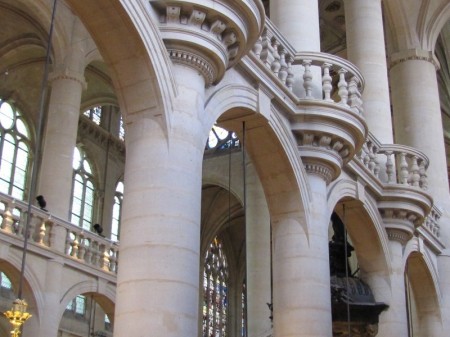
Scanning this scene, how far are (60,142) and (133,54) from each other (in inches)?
402

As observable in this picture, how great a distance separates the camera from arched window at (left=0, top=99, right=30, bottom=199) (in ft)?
69.3

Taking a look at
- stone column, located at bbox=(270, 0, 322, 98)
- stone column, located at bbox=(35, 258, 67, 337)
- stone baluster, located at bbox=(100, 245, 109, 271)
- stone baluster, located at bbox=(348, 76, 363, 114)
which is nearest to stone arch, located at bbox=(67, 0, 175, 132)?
stone column, located at bbox=(270, 0, 322, 98)

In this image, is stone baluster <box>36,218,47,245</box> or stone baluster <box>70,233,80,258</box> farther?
stone baluster <box>70,233,80,258</box>

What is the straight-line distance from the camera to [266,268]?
17.0 metres

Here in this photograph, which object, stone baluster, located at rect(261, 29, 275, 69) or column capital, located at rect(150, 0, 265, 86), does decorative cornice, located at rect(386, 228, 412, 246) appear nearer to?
stone baluster, located at rect(261, 29, 275, 69)

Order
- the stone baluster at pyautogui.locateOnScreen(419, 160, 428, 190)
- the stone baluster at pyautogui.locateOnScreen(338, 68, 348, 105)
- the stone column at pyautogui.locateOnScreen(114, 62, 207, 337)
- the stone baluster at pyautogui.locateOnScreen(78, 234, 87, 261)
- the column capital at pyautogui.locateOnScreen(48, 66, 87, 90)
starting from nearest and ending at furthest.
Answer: the stone column at pyautogui.locateOnScreen(114, 62, 207, 337), the stone baluster at pyautogui.locateOnScreen(338, 68, 348, 105), the stone baluster at pyautogui.locateOnScreen(419, 160, 428, 190), the stone baluster at pyautogui.locateOnScreen(78, 234, 87, 261), the column capital at pyautogui.locateOnScreen(48, 66, 87, 90)

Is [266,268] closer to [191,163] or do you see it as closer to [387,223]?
[387,223]

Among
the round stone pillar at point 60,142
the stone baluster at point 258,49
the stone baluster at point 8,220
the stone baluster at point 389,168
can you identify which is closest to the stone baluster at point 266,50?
the stone baluster at point 258,49

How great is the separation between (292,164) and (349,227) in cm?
309

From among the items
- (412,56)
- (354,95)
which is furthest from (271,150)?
(412,56)

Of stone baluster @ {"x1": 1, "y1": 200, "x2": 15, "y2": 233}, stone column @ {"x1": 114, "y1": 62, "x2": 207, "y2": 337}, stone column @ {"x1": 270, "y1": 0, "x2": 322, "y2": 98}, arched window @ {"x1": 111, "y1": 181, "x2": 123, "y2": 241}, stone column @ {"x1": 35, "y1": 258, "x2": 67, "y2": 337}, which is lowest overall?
stone column @ {"x1": 114, "y1": 62, "x2": 207, "y2": 337}

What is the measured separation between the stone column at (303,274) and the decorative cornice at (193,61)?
9.34ft

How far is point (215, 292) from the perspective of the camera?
30.0 metres

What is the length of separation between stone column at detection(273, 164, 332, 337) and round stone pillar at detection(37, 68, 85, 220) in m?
7.67
